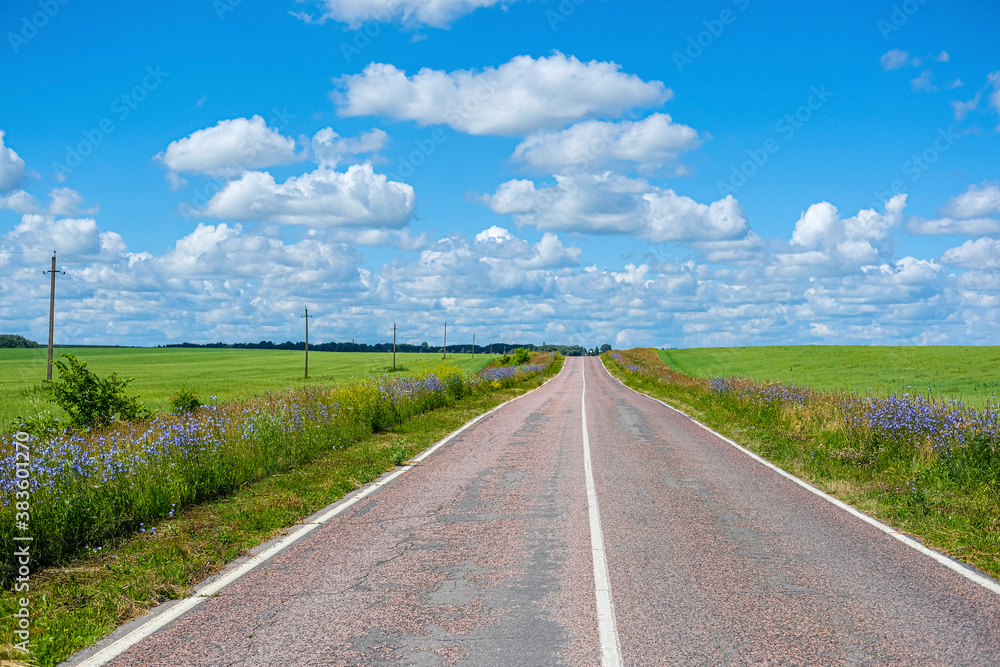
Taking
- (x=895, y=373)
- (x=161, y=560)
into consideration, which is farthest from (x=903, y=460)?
(x=895, y=373)

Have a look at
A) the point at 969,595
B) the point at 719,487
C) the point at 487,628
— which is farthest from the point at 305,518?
the point at 969,595

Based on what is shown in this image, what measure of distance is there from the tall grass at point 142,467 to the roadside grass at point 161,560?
0.79ft

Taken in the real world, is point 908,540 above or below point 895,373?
below

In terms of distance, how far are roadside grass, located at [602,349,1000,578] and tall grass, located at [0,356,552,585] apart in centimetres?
919

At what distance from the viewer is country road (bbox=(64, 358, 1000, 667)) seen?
468cm

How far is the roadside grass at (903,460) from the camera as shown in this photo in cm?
810

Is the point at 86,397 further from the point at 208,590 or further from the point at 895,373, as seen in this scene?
the point at 895,373

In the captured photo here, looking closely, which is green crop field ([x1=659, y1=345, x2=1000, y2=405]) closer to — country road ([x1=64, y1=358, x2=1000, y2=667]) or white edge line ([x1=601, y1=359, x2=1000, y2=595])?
Result: white edge line ([x1=601, y1=359, x2=1000, y2=595])

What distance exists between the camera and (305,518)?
338 inches

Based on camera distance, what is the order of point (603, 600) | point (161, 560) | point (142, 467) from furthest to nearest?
point (142, 467)
point (161, 560)
point (603, 600)

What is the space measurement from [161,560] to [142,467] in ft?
8.87

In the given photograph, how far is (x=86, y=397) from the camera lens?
48.0 ft

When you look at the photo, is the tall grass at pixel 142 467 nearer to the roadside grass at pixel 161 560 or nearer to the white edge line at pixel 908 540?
the roadside grass at pixel 161 560

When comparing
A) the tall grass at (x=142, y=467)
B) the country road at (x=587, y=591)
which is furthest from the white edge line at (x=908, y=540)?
the tall grass at (x=142, y=467)
